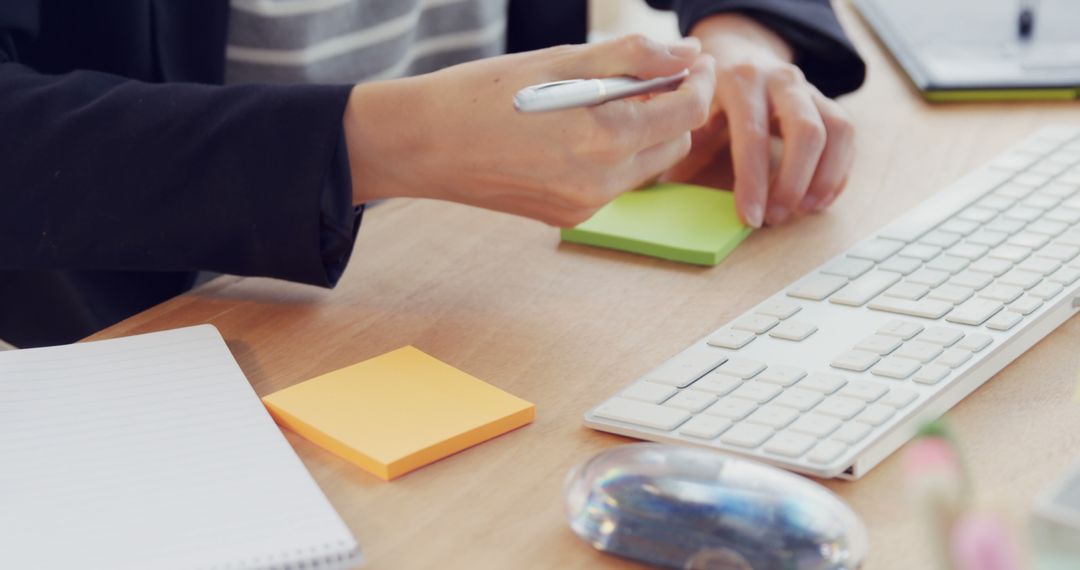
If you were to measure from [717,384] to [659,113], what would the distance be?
177mm

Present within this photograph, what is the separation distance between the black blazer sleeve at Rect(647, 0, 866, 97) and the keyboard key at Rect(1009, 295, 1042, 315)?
0.38 m

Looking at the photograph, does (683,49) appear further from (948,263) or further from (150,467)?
(150,467)

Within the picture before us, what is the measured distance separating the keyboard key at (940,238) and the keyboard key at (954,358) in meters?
0.15

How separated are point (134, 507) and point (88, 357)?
0.50 feet

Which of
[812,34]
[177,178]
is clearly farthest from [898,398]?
[812,34]

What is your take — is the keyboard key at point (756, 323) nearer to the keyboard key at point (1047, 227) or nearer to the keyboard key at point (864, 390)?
the keyboard key at point (864, 390)

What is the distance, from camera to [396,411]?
53 cm

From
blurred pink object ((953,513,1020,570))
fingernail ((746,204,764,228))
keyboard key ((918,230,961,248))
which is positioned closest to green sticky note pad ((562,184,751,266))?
fingernail ((746,204,764,228))

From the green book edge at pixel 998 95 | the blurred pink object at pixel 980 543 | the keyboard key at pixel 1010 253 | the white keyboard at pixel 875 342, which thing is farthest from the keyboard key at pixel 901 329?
the green book edge at pixel 998 95

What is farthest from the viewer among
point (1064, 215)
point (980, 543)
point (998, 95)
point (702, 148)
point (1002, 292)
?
point (998, 95)

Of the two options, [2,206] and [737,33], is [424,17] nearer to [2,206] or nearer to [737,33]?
[737,33]

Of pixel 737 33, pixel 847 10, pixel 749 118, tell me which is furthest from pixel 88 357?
pixel 847 10

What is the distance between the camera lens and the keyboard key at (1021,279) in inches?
24.1

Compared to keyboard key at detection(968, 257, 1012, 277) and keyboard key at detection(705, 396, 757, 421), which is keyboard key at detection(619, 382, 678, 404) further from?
keyboard key at detection(968, 257, 1012, 277)
